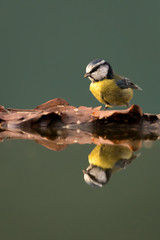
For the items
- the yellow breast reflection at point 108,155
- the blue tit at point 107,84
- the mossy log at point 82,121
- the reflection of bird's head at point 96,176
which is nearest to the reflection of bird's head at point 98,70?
the blue tit at point 107,84

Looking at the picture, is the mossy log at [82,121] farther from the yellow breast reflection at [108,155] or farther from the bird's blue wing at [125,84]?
the yellow breast reflection at [108,155]

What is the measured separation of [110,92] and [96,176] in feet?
4.22

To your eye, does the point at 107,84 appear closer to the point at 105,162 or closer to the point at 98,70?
the point at 98,70

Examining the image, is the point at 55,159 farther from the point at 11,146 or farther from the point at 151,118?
the point at 151,118

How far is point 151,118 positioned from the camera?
4.42 ft

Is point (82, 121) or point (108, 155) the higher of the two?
point (82, 121)

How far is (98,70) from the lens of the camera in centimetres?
178

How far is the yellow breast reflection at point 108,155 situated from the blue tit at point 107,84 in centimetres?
100

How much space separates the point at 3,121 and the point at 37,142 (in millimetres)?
589

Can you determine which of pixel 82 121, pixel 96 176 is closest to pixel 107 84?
pixel 82 121

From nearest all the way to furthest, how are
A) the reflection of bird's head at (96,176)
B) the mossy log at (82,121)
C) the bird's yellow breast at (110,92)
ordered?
the reflection of bird's head at (96,176) → the mossy log at (82,121) → the bird's yellow breast at (110,92)

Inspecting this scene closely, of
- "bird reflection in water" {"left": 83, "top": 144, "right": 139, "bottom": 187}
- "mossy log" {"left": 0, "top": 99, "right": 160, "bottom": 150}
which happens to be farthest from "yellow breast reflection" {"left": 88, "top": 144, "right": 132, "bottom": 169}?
"mossy log" {"left": 0, "top": 99, "right": 160, "bottom": 150}

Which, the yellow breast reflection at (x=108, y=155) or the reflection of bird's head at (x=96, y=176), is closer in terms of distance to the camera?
the reflection of bird's head at (x=96, y=176)

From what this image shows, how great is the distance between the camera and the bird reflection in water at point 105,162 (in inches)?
19.6
